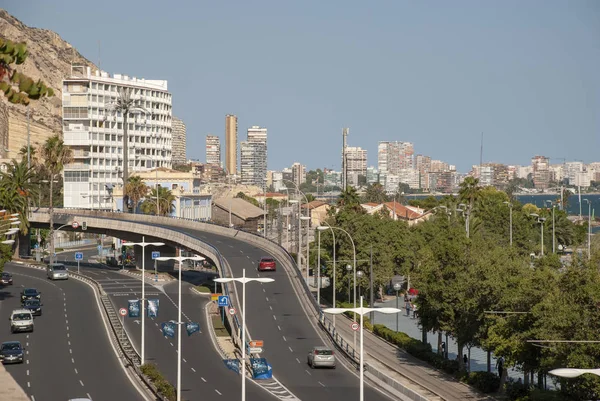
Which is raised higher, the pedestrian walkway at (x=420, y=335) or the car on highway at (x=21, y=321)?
the car on highway at (x=21, y=321)

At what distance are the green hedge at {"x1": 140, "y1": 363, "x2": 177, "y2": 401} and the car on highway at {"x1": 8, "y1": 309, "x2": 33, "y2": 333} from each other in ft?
63.3

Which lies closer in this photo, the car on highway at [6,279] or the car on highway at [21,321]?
the car on highway at [21,321]

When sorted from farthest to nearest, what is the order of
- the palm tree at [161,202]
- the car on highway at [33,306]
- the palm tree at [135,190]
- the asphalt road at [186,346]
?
the palm tree at [161,202]
the palm tree at [135,190]
the car on highway at [33,306]
the asphalt road at [186,346]

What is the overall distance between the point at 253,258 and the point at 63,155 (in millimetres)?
42427

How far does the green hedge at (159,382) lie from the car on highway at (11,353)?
931 centimetres

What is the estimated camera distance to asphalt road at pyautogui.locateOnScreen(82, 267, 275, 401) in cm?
5859

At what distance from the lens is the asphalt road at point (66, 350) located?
58.0 metres

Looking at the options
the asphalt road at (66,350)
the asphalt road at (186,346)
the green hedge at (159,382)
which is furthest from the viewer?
the asphalt road at (186,346)

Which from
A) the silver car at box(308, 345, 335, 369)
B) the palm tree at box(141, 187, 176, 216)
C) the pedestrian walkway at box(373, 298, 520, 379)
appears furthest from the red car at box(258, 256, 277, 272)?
the palm tree at box(141, 187, 176, 216)

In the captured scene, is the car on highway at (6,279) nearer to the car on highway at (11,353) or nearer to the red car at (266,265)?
the red car at (266,265)

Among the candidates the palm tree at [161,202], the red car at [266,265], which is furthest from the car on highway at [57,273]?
the palm tree at [161,202]

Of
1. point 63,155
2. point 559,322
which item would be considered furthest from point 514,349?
point 63,155

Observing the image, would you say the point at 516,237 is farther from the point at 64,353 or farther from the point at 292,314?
the point at 64,353

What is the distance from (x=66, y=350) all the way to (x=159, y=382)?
17.8m
